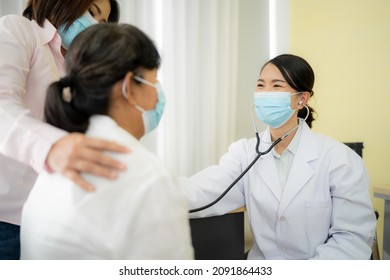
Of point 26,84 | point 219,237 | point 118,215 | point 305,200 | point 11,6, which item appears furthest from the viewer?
point 11,6

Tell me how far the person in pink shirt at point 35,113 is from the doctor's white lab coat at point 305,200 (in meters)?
0.54

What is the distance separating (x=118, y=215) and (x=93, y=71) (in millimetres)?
263

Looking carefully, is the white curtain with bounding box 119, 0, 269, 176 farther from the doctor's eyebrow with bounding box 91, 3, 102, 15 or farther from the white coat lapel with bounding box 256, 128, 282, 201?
the doctor's eyebrow with bounding box 91, 3, 102, 15

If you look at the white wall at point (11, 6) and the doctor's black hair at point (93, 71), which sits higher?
the white wall at point (11, 6)

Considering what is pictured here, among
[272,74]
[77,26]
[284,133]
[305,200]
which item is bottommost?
[305,200]

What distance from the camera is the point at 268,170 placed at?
109 cm

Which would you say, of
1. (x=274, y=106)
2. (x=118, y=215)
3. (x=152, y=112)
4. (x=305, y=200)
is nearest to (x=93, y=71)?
(x=152, y=112)

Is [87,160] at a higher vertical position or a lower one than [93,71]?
lower

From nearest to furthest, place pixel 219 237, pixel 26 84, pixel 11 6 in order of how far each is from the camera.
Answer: pixel 26 84 → pixel 219 237 → pixel 11 6

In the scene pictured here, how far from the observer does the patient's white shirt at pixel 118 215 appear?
0.48 metres

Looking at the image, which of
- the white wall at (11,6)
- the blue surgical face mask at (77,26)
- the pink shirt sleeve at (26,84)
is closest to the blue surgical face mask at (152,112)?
the pink shirt sleeve at (26,84)

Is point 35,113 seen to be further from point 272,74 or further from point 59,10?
point 272,74

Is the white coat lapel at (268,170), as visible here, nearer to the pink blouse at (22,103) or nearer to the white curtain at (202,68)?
the white curtain at (202,68)

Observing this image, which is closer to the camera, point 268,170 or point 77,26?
point 77,26
